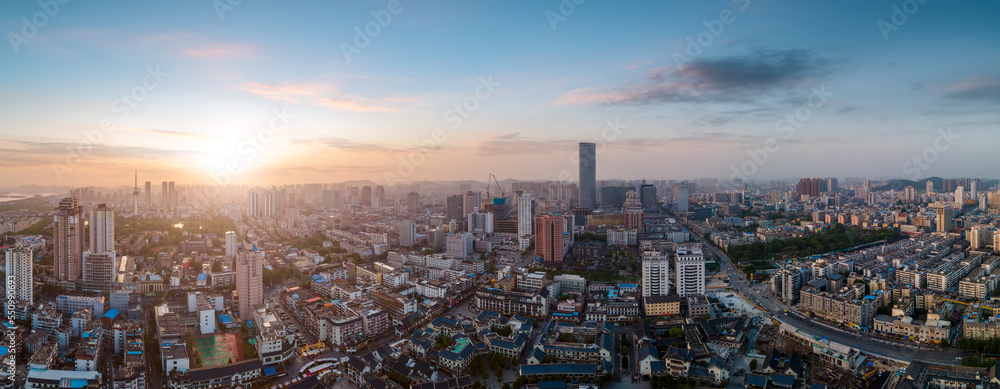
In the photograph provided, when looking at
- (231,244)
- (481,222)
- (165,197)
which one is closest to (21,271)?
(231,244)

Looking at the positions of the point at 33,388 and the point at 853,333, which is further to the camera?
the point at 853,333

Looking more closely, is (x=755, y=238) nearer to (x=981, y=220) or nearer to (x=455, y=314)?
(x=981, y=220)

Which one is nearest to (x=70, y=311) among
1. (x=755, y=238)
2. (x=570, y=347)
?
(x=570, y=347)

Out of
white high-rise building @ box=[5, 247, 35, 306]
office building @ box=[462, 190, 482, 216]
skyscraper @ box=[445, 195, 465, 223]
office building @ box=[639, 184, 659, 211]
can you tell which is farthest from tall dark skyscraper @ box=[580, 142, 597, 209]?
white high-rise building @ box=[5, 247, 35, 306]

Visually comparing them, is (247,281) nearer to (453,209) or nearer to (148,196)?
(453,209)

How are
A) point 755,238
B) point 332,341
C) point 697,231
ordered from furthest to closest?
point 697,231, point 755,238, point 332,341

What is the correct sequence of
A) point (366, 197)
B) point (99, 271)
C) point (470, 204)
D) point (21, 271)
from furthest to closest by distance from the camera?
1. point (366, 197)
2. point (470, 204)
3. point (99, 271)
4. point (21, 271)

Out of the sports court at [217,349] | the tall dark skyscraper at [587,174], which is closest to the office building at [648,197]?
the tall dark skyscraper at [587,174]
